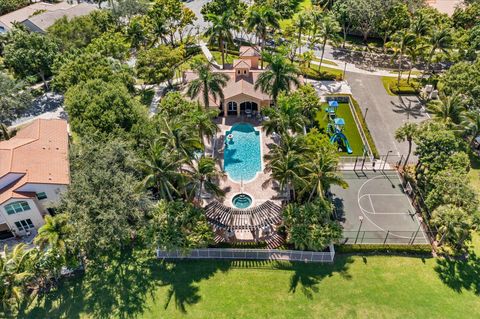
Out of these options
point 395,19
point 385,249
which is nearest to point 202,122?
point 385,249

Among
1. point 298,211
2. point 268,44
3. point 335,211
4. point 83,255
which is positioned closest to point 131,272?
point 83,255

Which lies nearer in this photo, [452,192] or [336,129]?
[452,192]

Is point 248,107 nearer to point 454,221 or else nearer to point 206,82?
point 206,82

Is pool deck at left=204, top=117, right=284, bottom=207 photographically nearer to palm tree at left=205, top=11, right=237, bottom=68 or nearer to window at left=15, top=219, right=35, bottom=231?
window at left=15, top=219, right=35, bottom=231

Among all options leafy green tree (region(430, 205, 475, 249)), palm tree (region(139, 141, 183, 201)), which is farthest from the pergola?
leafy green tree (region(430, 205, 475, 249))

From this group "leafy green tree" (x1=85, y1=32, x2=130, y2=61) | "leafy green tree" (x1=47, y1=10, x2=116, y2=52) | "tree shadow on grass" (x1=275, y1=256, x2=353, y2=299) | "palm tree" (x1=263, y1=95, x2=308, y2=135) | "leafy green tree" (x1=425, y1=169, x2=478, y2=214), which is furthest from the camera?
"leafy green tree" (x1=47, y1=10, x2=116, y2=52)

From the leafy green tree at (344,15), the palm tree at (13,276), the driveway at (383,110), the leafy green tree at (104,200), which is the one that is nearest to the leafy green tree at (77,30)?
the leafy green tree at (104,200)
